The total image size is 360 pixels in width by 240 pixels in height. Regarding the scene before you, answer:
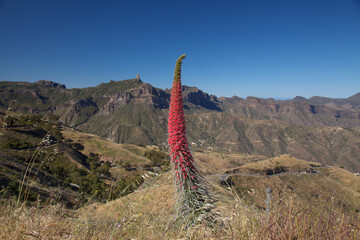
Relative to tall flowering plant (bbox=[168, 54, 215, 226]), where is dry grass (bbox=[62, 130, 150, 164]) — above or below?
below

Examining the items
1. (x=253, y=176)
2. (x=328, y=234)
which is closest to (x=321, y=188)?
(x=253, y=176)

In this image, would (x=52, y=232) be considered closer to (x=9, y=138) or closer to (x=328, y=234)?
(x=328, y=234)

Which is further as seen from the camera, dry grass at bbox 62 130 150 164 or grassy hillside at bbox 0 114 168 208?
dry grass at bbox 62 130 150 164

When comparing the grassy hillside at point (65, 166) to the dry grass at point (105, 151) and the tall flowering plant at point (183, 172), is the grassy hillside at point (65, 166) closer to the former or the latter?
the dry grass at point (105, 151)

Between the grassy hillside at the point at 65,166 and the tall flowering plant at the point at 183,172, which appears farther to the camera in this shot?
the grassy hillside at the point at 65,166

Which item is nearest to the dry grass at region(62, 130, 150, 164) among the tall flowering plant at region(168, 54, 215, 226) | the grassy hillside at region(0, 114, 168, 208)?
the grassy hillside at region(0, 114, 168, 208)

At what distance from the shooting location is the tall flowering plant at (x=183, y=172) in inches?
139

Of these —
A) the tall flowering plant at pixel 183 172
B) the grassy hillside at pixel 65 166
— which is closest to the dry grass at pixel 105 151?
the grassy hillside at pixel 65 166

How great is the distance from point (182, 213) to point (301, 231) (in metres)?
2.00

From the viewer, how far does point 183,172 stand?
12.0 ft

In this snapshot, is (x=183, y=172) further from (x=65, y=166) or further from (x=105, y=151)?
(x=105, y=151)

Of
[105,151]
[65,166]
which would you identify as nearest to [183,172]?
[65,166]

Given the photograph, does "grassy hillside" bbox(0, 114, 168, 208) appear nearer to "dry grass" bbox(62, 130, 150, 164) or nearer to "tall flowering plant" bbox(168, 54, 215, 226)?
"dry grass" bbox(62, 130, 150, 164)

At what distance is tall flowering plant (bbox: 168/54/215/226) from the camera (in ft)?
11.6
